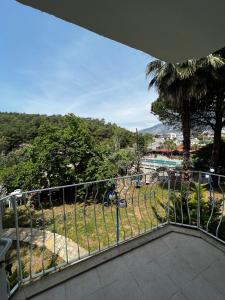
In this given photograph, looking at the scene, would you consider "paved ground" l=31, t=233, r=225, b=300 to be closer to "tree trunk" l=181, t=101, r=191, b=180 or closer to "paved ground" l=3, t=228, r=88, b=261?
"paved ground" l=3, t=228, r=88, b=261

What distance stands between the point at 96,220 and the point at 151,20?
5.17 m

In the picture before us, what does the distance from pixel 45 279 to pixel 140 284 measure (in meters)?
0.87

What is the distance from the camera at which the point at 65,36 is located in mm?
2398

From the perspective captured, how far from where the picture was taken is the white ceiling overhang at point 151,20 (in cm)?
108

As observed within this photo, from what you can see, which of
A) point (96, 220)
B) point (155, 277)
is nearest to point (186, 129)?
point (96, 220)

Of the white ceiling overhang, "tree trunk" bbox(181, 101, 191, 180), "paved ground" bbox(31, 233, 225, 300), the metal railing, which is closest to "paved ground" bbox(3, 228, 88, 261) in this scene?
the metal railing

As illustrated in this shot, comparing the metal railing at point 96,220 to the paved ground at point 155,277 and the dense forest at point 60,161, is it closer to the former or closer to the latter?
the paved ground at point 155,277

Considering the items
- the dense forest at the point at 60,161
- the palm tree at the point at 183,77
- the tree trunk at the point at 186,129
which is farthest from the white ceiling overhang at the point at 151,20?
the dense forest at the point at 60,161

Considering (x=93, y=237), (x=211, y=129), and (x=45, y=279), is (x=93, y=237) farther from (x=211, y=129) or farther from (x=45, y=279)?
(x=211, y=129)

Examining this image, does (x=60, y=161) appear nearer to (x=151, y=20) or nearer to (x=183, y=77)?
(x=183, y=77)

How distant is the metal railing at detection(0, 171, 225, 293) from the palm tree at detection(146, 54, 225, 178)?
3064mm

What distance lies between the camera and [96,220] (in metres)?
5.54

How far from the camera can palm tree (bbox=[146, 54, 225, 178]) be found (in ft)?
22.8

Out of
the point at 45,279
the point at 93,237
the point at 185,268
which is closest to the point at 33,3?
the point at 45,279
